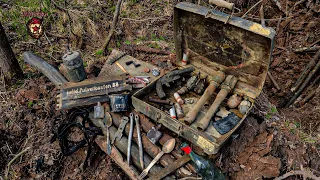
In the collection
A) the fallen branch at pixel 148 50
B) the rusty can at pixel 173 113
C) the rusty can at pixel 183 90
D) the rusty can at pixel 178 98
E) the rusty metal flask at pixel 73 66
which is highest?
the rusty metal flask at pixel 73 66

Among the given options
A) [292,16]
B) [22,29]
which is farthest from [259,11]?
[22,29]

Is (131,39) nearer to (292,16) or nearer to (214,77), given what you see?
(214,77)

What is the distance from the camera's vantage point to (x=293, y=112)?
514 centimetres

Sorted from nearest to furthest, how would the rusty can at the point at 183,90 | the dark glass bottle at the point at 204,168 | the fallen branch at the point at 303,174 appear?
the dark glass bottle at the point at 204,168
the fallen branch at the point at 303,174
the rusty can at the point at 183,90

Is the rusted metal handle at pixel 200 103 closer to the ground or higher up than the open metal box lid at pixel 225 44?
closer to the ground

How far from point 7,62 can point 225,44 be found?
3873 mm

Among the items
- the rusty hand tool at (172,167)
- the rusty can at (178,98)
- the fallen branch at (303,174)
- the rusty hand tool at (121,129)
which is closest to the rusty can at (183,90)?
the rusty can at (178,98)

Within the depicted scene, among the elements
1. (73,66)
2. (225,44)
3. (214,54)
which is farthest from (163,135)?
(73,66)

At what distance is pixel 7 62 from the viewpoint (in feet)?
13.8

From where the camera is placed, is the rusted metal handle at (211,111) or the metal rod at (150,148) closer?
the rusted metal handle at (211,111)

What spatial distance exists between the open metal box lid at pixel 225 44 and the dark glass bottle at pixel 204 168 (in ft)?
3.80

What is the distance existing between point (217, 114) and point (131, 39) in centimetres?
328

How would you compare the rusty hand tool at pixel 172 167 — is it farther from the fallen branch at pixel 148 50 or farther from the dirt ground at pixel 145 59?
the fallen branch at pixel 148 50

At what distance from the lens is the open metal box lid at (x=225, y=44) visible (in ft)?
9.65
